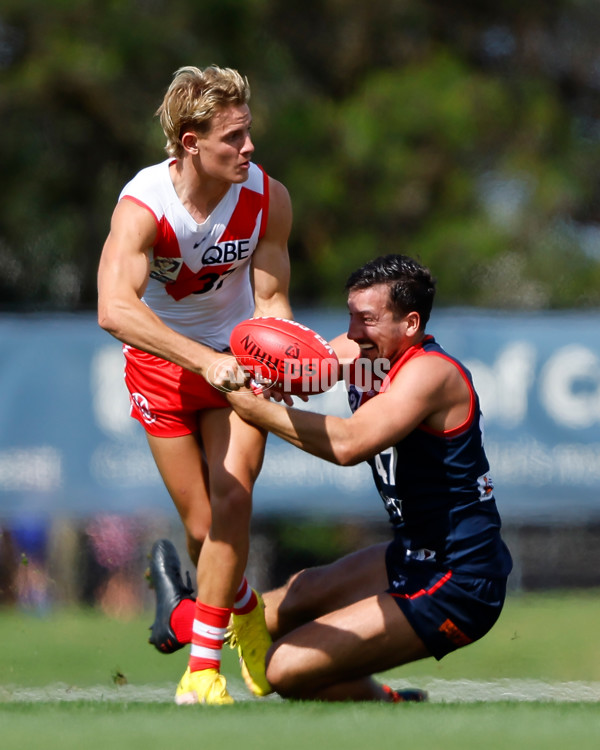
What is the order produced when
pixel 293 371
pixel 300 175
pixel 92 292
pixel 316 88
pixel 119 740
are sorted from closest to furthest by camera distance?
pixel 119 740 < pixel 293 371 < pixel 92 292 < pixel 300 175 < pixel 316 88

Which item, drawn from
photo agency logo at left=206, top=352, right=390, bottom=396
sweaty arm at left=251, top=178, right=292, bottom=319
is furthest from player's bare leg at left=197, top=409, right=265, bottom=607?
sweaty arm at left=251, top=178, right=292, bottom=319

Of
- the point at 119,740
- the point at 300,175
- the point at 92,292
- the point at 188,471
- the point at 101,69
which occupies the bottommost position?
the point at 119,740

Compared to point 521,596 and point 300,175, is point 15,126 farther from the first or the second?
point 521,596

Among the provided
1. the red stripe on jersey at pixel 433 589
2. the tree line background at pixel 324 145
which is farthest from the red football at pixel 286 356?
the tree line background at pixel 324 145

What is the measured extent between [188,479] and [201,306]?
66cm

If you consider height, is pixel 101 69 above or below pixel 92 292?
above

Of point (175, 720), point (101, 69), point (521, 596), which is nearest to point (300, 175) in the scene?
point (101, 69)

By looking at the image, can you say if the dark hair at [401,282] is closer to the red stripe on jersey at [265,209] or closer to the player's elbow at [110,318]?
the red stripe on jersey at [265,209]

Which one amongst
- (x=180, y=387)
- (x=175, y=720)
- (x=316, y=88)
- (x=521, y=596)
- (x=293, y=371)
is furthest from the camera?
(x=316, y=88)

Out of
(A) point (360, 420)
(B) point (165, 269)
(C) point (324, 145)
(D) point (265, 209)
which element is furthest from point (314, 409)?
(C) point (324, 145)

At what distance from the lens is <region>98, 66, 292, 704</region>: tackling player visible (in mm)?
4121

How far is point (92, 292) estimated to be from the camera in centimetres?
1211

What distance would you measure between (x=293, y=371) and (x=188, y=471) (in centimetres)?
88

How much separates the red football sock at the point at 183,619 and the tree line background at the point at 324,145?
7222 mm
